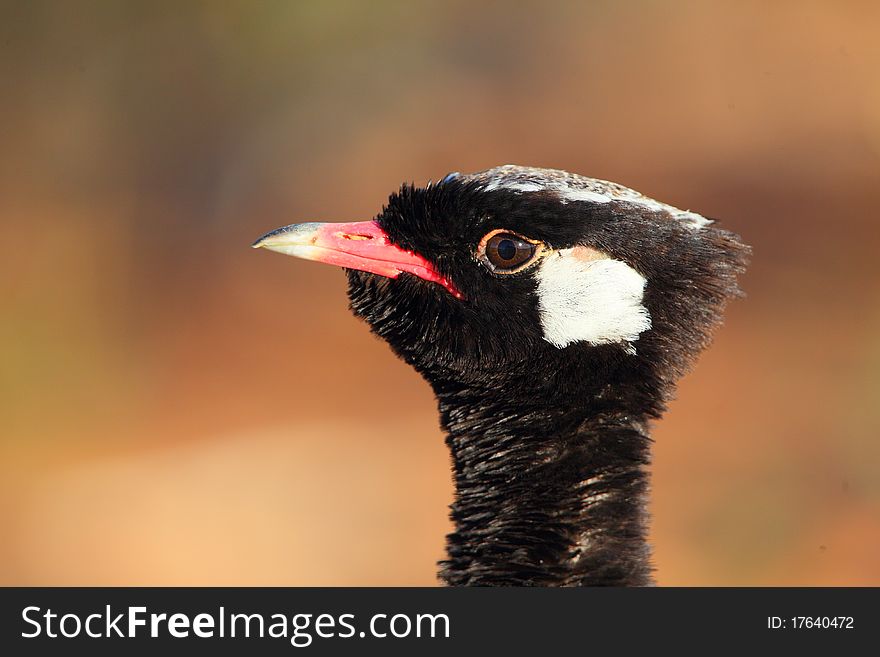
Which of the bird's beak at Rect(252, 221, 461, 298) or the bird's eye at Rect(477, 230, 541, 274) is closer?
the bird's eye at Rect(477, 230, 541, 274)

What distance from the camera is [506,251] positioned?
166 inches

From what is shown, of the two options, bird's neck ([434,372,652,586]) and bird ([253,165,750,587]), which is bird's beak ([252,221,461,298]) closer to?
bird ([253,165,750,587])

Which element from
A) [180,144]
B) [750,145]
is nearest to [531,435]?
[750,145]

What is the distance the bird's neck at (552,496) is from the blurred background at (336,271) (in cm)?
601

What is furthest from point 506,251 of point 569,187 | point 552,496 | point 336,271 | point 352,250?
point 336,271

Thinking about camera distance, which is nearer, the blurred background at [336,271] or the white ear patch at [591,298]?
the white ear patch at [591,298]

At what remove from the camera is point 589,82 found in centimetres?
1327

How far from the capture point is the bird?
13.3 feet

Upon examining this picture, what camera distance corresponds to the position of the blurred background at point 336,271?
10516 millimetres

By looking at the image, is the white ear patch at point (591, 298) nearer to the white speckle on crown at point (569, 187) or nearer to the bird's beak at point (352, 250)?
the white speckle on crown at point (569, 187)

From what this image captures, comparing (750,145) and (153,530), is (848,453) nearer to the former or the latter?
(750,145)

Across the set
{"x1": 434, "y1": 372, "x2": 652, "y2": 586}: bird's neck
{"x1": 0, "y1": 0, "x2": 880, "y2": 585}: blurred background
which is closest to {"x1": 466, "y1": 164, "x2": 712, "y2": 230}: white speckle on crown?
{"x1": 434, "y1": 372, "x2": 652, "y2": 586}: bird's neck

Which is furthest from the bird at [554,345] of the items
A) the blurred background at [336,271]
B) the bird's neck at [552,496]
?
the blurred background at [336,271]

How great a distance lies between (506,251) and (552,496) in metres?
0.94
